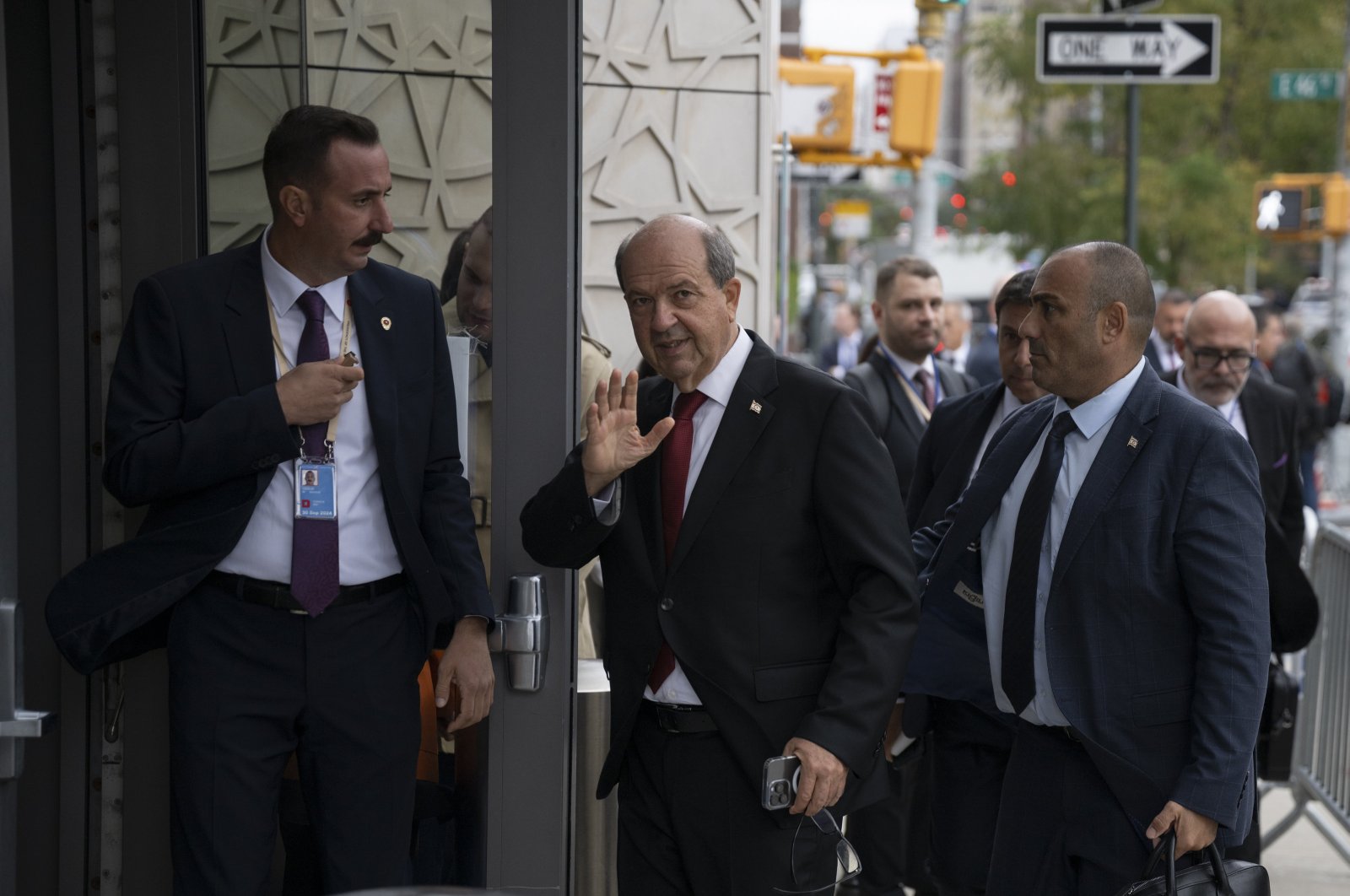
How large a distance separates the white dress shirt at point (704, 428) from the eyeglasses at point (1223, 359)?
3.01 meters

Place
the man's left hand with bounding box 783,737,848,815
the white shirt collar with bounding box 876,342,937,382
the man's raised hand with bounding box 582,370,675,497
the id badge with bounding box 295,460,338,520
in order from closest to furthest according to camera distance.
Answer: the man's left hand with bounding box 783,737,848,815
the man's raised hand with bounding box 582,370,675,497
the id badge with bounding box 295,460,338,520
the white shirt collar with bounding box 876,342,937,382

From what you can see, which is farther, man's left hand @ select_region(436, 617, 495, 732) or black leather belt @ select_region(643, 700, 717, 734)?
man's left hand @ select_region(436, 617, 495, 732)

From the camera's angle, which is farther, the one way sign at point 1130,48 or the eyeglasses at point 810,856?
the one way sign at point 1130,48

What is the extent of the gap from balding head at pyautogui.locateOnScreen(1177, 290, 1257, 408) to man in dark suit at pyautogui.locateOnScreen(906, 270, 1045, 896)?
1.18 m

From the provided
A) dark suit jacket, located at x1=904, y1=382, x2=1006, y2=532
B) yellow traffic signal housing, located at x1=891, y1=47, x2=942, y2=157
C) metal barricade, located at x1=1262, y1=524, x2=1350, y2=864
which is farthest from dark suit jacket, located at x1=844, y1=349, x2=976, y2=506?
yellow traffic signal housing, located at x1=891, y1=47, x2=942, y2=157

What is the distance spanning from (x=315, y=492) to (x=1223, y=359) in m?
3.77

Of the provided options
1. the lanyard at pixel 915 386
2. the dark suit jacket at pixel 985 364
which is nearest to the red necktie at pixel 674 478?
the lanyard at pixel 915 386

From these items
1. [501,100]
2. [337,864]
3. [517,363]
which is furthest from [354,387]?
[337,864]

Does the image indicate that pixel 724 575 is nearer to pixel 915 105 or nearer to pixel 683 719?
pixel 683 719

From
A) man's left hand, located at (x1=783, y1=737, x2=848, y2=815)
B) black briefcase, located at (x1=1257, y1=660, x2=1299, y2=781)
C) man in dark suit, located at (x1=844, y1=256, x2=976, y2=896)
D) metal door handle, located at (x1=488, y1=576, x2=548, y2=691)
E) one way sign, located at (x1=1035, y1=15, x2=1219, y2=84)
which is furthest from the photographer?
one way sign, located at (x1=1035, y1=15, x2=1219, y2=84)

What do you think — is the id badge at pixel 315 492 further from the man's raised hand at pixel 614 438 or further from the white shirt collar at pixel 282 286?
the man's raised hand at pixel 614 438

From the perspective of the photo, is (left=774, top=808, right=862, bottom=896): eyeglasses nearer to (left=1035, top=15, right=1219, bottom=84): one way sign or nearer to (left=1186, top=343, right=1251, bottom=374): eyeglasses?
(left=1186, top=343, right=1251, bottom=374): eyeglasses

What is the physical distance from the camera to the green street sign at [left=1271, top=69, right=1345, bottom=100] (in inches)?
772

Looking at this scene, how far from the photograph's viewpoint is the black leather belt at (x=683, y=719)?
3.36 m
